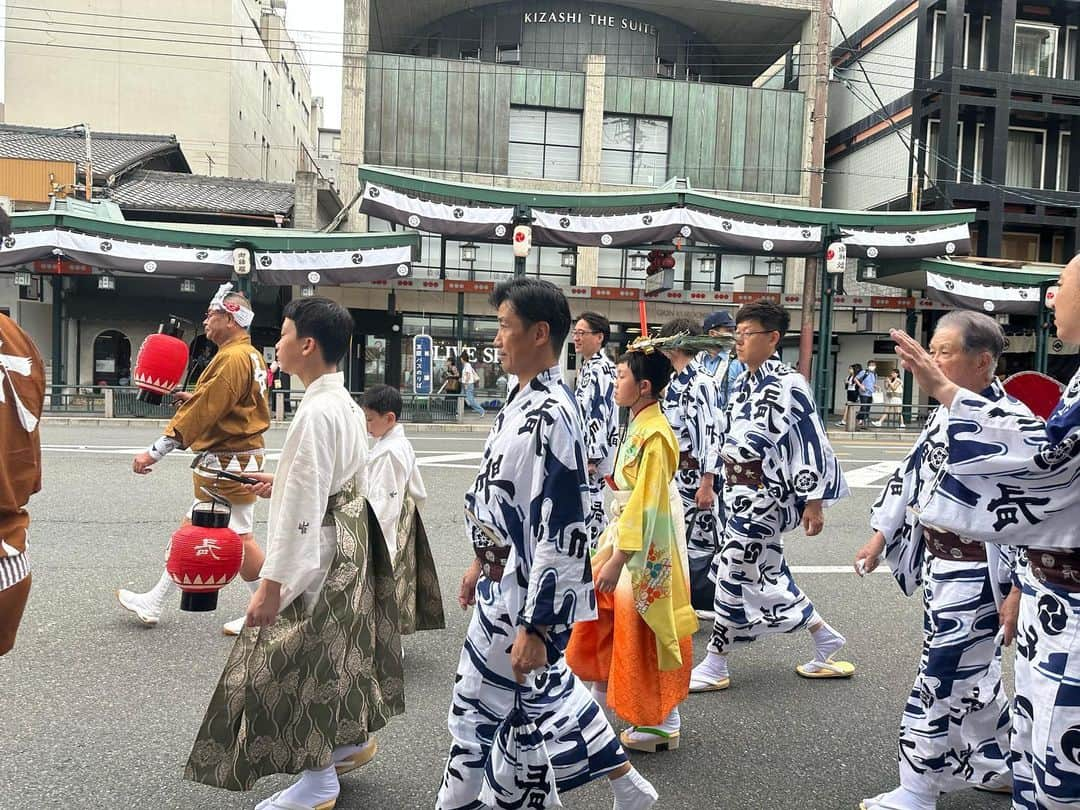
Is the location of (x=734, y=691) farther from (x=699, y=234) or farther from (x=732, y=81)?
(x=732, y=81)

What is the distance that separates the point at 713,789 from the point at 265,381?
123 inches

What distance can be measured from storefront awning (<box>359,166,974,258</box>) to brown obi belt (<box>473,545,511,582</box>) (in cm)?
1528

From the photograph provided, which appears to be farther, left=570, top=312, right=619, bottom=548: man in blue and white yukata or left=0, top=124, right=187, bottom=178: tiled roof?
left=0, top=124, right=187, bottom=178: tiled roof

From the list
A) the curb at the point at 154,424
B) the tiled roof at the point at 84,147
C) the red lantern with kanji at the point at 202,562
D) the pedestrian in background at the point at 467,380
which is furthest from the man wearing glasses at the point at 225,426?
the tiled roof at the point at 84,147

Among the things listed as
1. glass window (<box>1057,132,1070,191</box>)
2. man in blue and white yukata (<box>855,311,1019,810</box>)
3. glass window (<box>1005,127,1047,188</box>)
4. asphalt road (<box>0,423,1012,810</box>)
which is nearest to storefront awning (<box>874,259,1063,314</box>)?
glass window (<box>1005,127,1047,188</box>)

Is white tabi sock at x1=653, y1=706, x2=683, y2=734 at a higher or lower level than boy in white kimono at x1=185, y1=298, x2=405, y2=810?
lower

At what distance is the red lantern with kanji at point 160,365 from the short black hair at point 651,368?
7.59 feet

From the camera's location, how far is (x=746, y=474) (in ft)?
13.6

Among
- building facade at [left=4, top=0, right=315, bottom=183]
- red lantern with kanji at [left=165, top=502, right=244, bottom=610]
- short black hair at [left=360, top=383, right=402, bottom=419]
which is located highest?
building facade at [left=4, top=0, right=315, bottom=183]

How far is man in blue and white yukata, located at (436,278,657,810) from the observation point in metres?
2.32

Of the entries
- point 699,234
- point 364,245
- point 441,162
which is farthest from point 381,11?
point 699,234

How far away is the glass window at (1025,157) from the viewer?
2636 cm

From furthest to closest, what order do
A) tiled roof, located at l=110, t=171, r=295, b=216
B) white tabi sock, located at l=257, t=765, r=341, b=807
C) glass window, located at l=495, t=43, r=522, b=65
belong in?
glass window, located at l=495, t=43, r=522, b=65 → tiled roof, located at l=110, t=171, r=295, b=216 → white tabi sock, located at l=257, t=765, r=341, b=807

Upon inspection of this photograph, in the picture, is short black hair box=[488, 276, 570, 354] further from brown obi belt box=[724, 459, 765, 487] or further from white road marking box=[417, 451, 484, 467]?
white road marking box=[417, 451, 484, 467]
